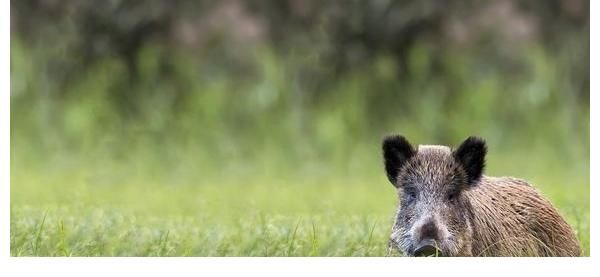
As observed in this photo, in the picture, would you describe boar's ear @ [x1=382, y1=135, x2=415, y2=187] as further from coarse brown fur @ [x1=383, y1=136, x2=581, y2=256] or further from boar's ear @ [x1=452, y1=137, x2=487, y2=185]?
boar's ear @ [x1=452, y1=137, x2=487, y2=185]

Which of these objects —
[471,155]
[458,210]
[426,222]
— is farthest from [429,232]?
[471,155]

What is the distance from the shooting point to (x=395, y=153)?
6.43m

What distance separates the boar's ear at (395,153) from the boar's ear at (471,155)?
8.5 inches

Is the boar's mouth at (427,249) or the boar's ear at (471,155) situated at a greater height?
the boar's ear at (471,155)

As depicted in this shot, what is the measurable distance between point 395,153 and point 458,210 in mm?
398

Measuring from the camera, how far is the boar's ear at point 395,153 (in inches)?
252

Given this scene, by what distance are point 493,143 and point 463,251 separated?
3381 mm

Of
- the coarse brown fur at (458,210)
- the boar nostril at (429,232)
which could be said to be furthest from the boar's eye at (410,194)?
the boar nostril at (429,232)

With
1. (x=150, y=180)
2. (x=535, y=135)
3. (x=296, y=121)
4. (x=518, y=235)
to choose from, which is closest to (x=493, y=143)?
(x=535, y=135)

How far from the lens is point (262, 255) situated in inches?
274

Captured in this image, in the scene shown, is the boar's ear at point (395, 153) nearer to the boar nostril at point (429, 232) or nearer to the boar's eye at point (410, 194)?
the boar's eye at point (410, 194)

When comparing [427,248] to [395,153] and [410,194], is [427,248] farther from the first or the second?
[395,153]

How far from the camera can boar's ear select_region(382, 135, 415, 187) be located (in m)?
6.40

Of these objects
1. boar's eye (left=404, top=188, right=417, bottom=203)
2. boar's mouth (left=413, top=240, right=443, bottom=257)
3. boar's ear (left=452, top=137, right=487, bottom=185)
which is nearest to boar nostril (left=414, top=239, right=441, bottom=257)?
boar's mouth (left=413, top=240, right=443, bottom=257)
